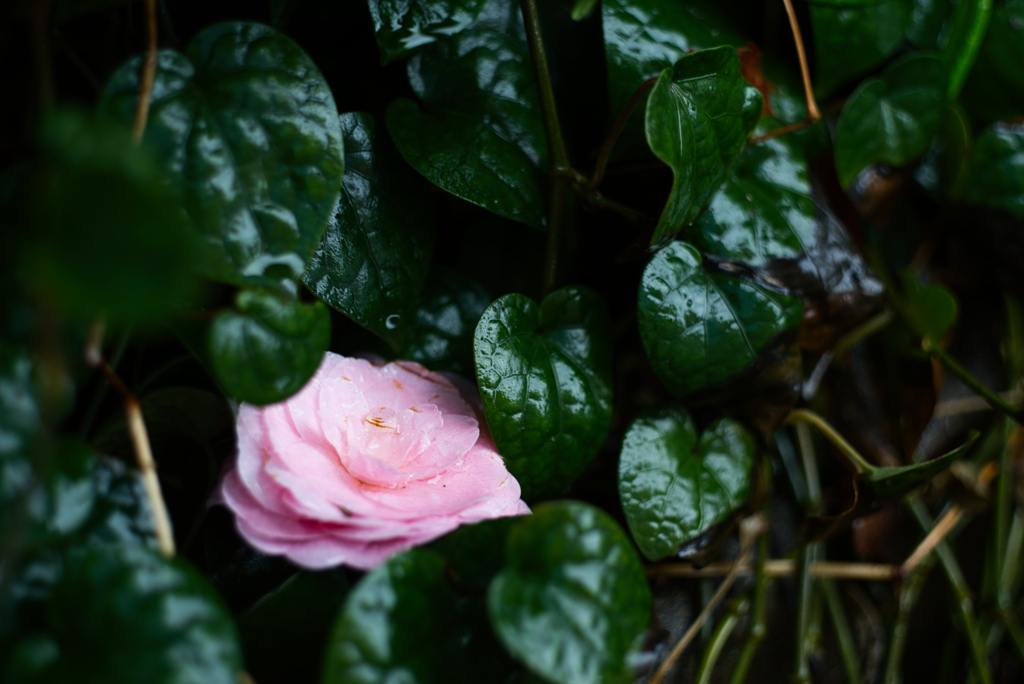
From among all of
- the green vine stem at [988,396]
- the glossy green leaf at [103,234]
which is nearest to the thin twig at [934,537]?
the green vine stem at [988,396]


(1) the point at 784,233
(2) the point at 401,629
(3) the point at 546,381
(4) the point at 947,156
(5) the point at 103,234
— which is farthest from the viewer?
(4) the point at 947,156

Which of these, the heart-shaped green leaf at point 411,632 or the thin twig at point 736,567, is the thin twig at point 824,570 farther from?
the heart-shaped green leaf at point 411,632

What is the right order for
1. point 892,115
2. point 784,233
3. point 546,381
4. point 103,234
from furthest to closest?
point 892,115 → point 784,233 → point 546,381 → point 103,234

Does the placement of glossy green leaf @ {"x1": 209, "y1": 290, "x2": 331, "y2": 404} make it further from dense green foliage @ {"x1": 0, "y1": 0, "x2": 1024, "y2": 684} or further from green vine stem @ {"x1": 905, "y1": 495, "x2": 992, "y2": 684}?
green vine stem @ {"x1": 905, "y1": 495, "x2": 992, "y2": 684}

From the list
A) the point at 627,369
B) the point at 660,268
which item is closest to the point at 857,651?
the point at 627,369

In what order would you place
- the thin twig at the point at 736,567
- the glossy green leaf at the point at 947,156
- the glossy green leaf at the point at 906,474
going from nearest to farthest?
the glossy green leaf at the point at 906,474
the thin twig at the point at 736,567
the glossy green leaf at the point at 947,156

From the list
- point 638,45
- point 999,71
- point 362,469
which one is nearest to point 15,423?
point 362,469

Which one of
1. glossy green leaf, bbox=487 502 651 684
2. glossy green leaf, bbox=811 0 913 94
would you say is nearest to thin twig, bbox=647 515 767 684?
glossy green leaf, bbox=487 502 651 684

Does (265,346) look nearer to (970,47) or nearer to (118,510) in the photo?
(118,510)
